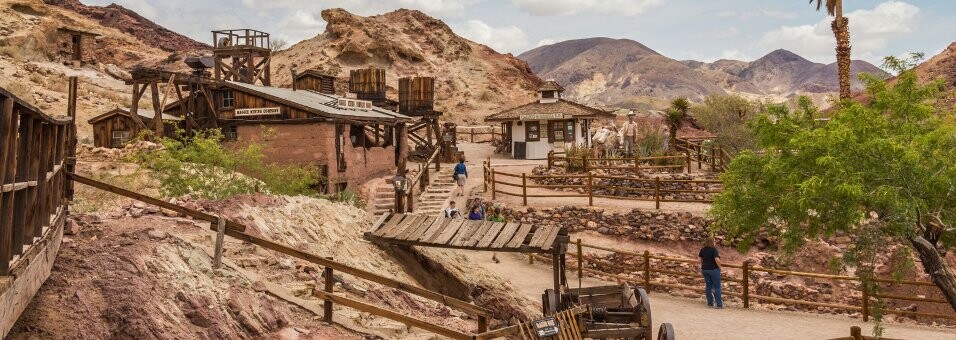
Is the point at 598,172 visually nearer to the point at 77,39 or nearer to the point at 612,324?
the point at 612,324

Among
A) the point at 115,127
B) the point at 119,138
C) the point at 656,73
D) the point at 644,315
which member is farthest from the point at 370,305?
the point at 656,73

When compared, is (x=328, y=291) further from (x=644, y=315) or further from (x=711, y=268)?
(x=711, y=268)

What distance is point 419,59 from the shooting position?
2950 inches

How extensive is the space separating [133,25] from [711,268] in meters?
89.1

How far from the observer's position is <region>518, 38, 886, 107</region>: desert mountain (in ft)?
A: 443

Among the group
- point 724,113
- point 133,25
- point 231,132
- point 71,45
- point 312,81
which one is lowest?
point 231,132

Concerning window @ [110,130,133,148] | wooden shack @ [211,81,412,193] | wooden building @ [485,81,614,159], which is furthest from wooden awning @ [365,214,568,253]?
wooden building @ [485,81,614,159]

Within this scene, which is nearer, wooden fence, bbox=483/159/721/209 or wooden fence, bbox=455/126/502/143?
wooden fence, bbox=483/159/721/209

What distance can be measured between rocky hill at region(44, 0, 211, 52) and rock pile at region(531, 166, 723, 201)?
225 feet

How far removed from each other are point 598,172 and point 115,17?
77.9 meters

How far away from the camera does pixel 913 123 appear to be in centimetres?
1377

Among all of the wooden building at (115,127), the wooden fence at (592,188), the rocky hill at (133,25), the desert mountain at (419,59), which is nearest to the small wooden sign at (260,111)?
the wooden building at (115,127)

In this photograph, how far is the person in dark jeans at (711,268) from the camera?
56.0 ft

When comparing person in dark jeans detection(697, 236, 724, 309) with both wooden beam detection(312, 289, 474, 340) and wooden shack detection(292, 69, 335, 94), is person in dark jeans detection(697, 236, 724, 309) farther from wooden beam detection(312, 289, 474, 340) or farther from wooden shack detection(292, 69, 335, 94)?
wooden shack detection(292, 69, 335, 94)
